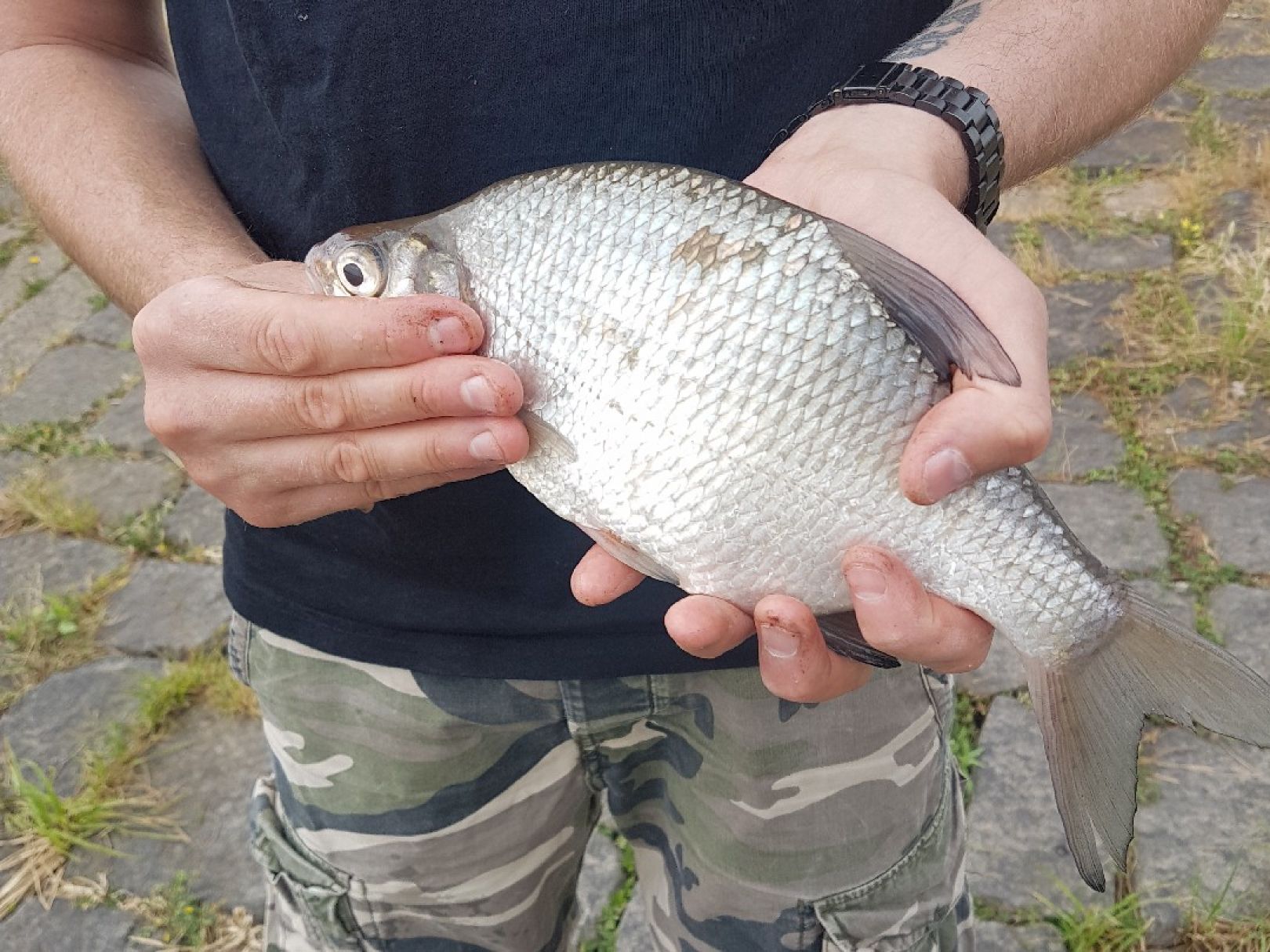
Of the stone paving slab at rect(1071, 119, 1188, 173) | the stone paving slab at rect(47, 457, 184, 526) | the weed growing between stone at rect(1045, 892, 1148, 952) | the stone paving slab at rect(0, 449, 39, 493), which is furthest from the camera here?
the stone paving slab at rect(1071, 119, 1188, 173)

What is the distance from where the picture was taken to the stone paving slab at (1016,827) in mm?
2496

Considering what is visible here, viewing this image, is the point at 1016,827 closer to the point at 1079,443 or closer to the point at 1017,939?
the point at 1017,939

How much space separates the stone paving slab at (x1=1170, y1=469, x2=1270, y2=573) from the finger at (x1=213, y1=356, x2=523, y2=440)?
8.32ft

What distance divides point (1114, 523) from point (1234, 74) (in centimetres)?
361

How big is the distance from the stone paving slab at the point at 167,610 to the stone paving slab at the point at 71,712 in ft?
0.26

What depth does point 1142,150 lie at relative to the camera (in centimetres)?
521

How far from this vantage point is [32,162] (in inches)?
69.9

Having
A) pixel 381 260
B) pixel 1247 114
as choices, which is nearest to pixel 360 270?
pixel 381 260

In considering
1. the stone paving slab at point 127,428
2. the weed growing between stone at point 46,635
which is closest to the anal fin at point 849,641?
the weed growing between stone at point 46,635

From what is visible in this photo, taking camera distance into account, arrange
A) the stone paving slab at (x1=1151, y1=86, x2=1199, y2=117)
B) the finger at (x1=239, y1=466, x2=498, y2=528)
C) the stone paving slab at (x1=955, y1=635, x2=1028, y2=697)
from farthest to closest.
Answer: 1. the stone paving slab at (x1=1151, y1=86, x2=1199, y2=117)
2. the stone paving slab at (x1=955, y1=635, x2=1028, y2=697)
3. the finger at (x1=239, y1=466, x2=498, y2=528)

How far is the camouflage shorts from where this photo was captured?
167 centimetres

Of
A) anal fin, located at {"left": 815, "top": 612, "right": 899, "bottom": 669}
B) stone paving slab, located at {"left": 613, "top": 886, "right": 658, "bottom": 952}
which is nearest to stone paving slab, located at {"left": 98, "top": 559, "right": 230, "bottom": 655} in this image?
stone paving slab, located at {"left": 613, "top": 886, "right": 658, "bottom": 952}

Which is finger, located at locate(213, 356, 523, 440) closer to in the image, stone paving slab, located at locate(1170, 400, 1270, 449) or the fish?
the fish

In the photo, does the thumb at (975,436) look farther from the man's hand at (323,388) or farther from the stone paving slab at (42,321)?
the stone paving slab at (42,321)
